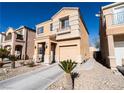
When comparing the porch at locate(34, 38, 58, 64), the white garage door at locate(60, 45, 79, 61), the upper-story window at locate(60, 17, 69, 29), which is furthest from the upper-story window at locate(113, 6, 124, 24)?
the porch at locate(34, 38, 58, 64)

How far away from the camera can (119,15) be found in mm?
9984

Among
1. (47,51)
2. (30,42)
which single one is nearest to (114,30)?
(47,51)

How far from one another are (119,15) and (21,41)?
16.7 metres

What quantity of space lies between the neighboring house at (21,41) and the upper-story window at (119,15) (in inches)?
631

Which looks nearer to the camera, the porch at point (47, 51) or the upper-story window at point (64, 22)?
the porch at point (47, 51)

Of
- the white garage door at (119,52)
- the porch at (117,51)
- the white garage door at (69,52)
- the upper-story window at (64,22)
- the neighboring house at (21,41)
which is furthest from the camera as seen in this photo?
the neighboring house at (21,41)

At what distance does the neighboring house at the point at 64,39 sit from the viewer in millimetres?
13320

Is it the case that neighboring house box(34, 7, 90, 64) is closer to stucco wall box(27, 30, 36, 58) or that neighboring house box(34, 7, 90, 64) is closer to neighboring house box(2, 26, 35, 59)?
neighboring house box(2, 26, 35, 59)

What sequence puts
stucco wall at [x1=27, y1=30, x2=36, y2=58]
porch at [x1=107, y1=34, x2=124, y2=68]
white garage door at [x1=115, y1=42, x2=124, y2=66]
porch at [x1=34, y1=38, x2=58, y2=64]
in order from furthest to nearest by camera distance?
stucco wall at [x1=27, y1=30, x2=36, y2=58], porch at [x1=34, y1=38, x2=58, y2=64], white garage door at [x1=115, y1=42, x2=124, y2=66], porch at [x1=107, y1=34, x2=124, y2=68]

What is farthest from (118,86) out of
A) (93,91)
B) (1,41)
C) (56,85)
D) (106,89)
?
(1,41)

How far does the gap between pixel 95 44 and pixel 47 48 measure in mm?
33579

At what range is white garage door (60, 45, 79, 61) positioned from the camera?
44.2ft

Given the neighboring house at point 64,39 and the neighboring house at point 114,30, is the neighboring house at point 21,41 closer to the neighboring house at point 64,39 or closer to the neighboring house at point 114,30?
the neighboring house at point 64,39

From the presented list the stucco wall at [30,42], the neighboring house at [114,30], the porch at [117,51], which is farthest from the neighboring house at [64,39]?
the stucco wall at [30,42]
